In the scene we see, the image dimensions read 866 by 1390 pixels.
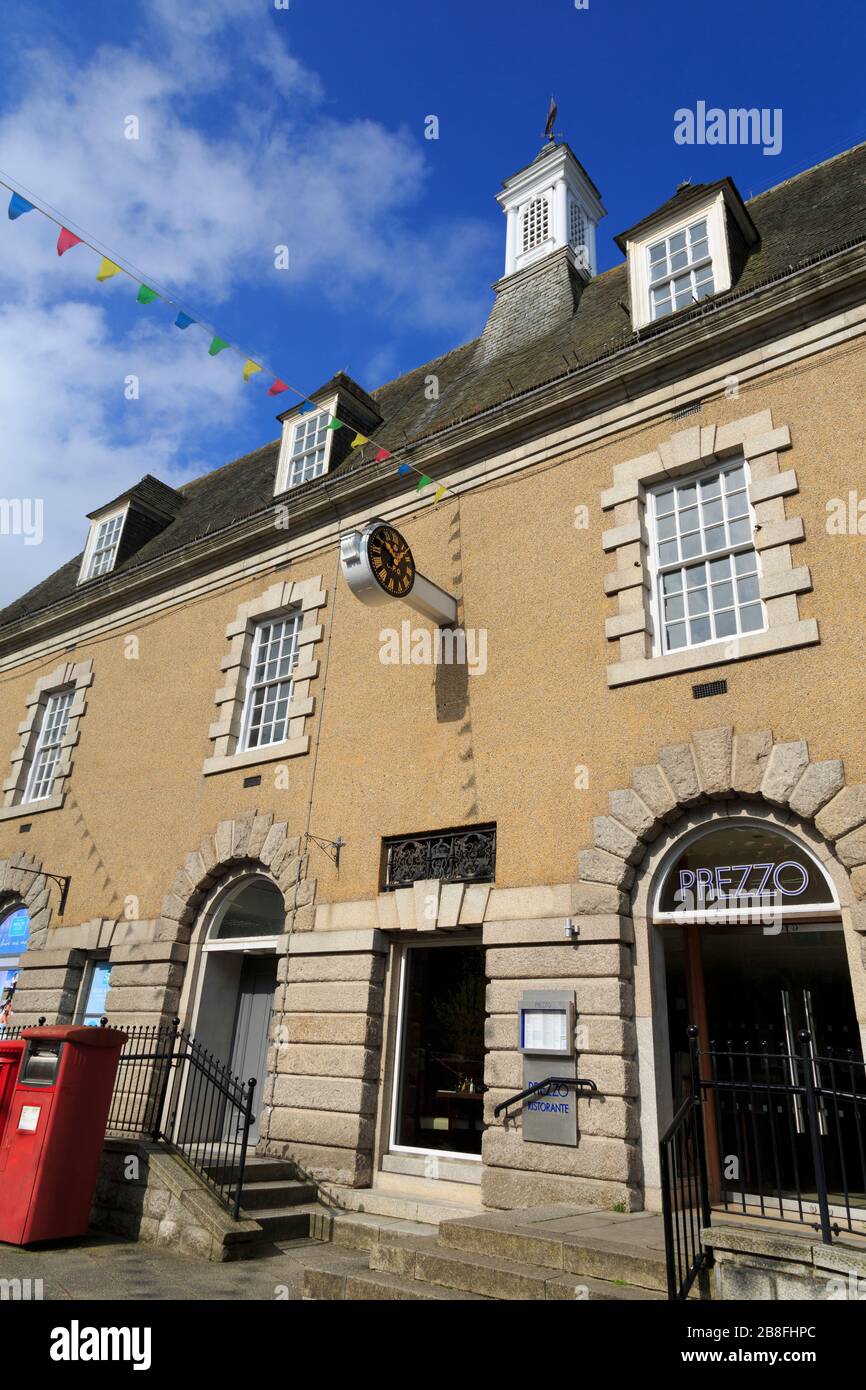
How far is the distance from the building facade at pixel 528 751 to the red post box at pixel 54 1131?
8.18 feet

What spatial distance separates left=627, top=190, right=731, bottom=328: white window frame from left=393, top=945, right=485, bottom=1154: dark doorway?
25.8 ft

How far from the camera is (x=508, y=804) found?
383 inches

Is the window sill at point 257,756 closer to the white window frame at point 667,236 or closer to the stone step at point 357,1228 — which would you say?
the stone step at point 357,1228

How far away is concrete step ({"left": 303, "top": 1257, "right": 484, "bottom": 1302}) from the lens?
5.80 meters

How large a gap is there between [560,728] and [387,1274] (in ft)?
16.9

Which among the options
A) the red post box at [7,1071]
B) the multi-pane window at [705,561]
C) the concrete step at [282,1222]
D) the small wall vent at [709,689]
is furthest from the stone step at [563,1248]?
the multi-pane window at [705,561]

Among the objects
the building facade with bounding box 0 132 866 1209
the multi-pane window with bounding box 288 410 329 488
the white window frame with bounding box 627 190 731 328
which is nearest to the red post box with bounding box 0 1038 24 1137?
the building facade with bounding box 0 132 866 1209

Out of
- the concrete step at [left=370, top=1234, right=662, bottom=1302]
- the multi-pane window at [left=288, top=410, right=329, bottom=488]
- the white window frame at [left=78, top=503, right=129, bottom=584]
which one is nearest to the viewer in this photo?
the concrete step at [left=370, top=1234, right=662, bottom=1302]

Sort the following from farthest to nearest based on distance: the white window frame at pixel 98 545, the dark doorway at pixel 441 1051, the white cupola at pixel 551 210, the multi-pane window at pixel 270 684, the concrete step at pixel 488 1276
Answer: the white window frame at pixel 98 545 → the white cupola at pixel 551 210 → the multi-pane window at pixel 270 684 → the dark doorway at pixel 441 1051 → the concrete step at pixel 488 1276

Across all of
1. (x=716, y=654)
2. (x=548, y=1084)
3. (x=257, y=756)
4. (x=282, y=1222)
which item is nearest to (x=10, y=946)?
(x=257, y=756)

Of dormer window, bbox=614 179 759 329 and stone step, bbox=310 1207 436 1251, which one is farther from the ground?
dormer window, bbox=614 179 759 329

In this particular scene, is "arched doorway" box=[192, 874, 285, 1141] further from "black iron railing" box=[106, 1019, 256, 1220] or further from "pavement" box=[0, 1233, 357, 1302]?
"pavement" box=[0, 1233, 357, 1302]

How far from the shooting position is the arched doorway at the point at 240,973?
11883mm

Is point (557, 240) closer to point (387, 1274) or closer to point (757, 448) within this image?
point (757, 448)
